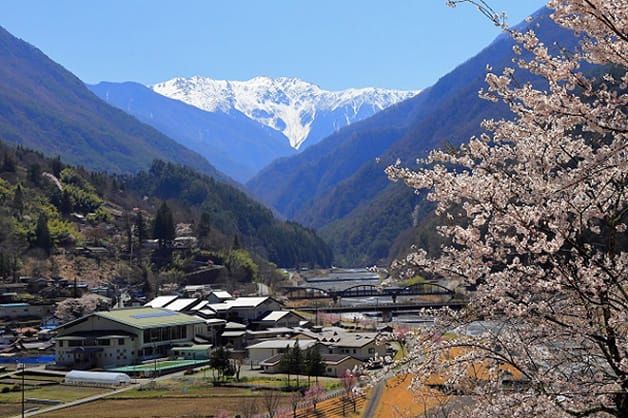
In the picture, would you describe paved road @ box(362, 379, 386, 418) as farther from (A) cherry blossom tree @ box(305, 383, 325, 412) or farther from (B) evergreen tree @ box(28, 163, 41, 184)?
(B) evergreen tree @ box(28, 163, 41, 184)

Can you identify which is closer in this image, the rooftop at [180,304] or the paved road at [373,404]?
the paved road at [373,404]

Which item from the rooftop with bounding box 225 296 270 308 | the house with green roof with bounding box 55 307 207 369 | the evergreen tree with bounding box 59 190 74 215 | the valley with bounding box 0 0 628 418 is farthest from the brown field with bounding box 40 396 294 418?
the evergreen tree with bounding box 59 190 74 215

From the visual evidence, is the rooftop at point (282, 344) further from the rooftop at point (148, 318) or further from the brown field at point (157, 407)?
the brown field at point (157, 407)

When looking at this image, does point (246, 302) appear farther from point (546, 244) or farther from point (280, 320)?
point (546, 244)

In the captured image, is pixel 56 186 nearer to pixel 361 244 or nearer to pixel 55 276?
pixel 55 276

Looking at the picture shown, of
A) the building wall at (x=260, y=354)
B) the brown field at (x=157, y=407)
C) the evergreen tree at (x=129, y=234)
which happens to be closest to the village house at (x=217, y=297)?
the building wall at (x=260, y=354)

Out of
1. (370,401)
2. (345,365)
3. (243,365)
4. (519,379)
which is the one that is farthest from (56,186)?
(519,379)
